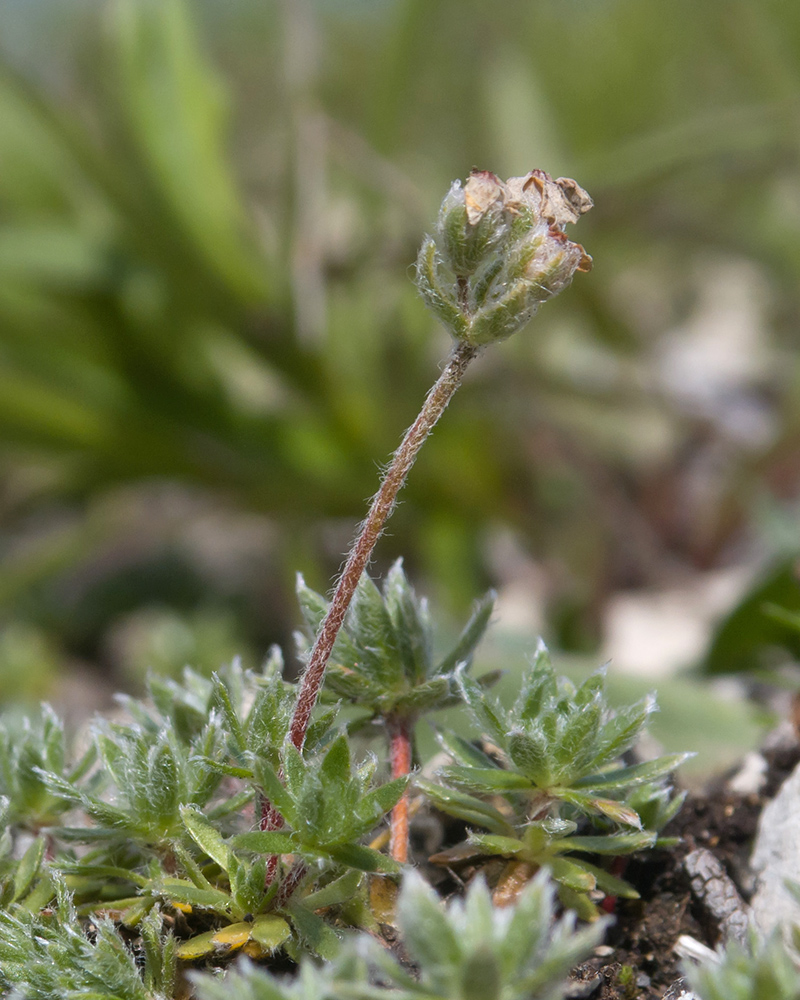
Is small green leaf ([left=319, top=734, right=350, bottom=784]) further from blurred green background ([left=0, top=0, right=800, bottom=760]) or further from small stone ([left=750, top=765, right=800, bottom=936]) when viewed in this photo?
blurred green background ([left=0, top=0, right=800, bottom=760])

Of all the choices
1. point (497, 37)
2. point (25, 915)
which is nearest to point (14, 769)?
point (25, 915)

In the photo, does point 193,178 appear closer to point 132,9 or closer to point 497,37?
point 132,9

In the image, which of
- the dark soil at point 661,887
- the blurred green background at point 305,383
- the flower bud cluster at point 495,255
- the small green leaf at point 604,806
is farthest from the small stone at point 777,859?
the blurred green background at point 305,383

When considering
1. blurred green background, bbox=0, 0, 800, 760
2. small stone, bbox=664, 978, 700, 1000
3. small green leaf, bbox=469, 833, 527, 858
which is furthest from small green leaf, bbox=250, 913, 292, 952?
blurred green background, bbox=0, 0, 800, 760

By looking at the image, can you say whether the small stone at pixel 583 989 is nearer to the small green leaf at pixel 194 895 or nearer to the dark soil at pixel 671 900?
the dark soil at pixel 671 900

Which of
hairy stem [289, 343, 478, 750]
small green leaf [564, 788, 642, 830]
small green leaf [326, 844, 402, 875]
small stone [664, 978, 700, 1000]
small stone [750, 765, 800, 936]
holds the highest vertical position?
hairy stem [289, 343, 478, 750]

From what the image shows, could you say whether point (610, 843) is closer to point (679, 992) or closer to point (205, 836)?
point (679, 992)

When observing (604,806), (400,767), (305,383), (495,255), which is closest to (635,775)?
(604,806)
